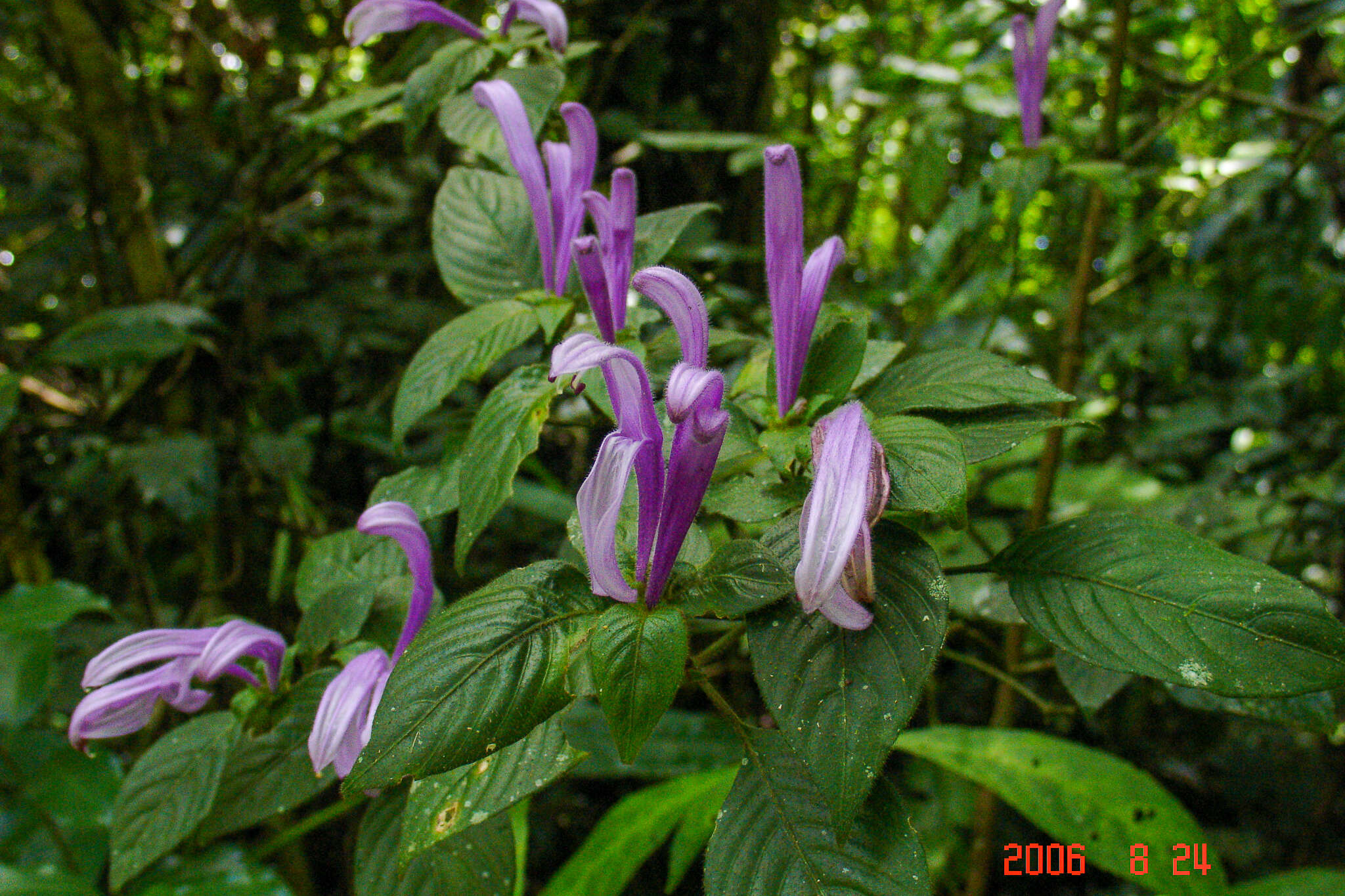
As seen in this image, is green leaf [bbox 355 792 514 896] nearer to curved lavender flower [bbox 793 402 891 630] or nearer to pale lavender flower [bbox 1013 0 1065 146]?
curved lavender flower [bbox 793 402 891 630]

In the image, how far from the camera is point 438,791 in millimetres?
555

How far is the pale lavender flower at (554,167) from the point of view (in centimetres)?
66

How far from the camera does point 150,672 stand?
0.64m

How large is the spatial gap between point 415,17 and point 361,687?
610 millimetres

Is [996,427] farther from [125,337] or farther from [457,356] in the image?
[125,337]

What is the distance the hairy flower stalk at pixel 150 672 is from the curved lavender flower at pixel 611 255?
1.20 feet

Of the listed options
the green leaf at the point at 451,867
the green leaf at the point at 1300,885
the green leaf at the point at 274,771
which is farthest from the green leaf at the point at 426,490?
the green leaf at the point at 1300,885

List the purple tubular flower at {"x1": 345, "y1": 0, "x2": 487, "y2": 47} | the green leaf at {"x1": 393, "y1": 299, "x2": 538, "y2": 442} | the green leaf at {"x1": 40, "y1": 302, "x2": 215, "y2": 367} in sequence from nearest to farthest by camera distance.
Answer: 1. the green leaf at {"x1": 393, "y1": 299, "x2": 538, "y2": 442}
2. the purple tubular flower at {"x1": 345, "y1": 0, "x2": 487, "y2": 47}
3. the green leaf at {"x1": 40, "y1": 302, "x2": 215, "y2": 367}

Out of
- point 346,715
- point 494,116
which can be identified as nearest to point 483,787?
point 346,715

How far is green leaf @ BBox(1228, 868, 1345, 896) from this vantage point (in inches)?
50.5

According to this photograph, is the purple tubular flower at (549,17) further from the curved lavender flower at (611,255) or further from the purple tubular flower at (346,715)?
the purple tubular flower at (346,715)

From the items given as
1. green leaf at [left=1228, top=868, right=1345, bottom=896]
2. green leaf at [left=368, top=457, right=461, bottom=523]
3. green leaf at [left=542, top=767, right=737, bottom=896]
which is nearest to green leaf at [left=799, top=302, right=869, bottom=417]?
green leaf at [left=368, top=457, right=461, bottom=523]

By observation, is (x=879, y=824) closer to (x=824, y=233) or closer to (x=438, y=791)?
(x=438, y=791)

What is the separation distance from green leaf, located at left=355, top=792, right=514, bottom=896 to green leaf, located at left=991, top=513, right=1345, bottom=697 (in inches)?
16.7
